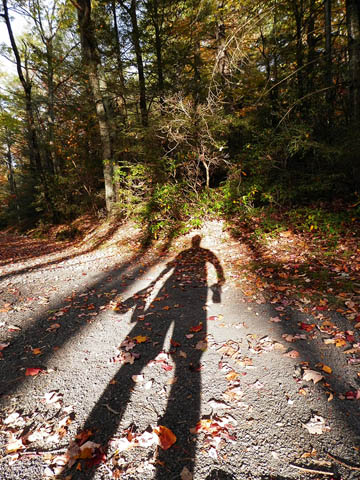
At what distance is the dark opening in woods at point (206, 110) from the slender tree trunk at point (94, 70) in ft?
0.15

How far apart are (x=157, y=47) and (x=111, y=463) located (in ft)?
49.9

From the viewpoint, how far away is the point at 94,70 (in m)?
10.3

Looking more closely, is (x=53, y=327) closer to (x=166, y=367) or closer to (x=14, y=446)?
(x=14, y=446)

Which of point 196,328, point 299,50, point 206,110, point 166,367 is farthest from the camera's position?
point 299,50

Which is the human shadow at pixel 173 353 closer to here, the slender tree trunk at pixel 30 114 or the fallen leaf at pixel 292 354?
the fallen leaf at pixel 292 354

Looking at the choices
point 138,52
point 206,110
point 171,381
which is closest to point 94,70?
point 138,52

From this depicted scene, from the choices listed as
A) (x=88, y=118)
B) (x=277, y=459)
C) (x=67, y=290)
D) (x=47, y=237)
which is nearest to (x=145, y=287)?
(x=67, y=290)

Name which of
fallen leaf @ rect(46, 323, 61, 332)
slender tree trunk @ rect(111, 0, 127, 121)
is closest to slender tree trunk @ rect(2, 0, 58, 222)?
slender tree trunk @ rect(111, 0, 127, 121)

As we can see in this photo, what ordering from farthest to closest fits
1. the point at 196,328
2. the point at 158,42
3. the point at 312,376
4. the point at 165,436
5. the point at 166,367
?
the point at 158,42, the point at 196,328, the point at 166,367, the point at 312,376, the point at 165,436

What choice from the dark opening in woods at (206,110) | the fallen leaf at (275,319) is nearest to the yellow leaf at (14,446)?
the fallen leaf at (275,319)

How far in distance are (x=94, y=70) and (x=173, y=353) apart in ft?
39.0

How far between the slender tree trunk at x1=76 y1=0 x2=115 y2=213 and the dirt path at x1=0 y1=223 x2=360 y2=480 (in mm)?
7283

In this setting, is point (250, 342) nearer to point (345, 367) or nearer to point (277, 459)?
point (345, 367)

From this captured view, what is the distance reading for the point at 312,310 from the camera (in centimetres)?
395
